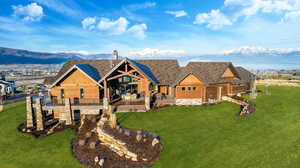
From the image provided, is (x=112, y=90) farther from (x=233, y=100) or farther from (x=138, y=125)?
(x=233, y=100)

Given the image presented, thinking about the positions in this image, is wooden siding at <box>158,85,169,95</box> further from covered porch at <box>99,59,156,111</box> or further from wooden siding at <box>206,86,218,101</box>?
wooden siding at <box>206,86,218,101</box>

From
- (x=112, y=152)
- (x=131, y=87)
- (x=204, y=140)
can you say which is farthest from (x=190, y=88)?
(x=112, y=152)

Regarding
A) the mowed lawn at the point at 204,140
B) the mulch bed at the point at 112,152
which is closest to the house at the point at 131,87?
the mowed lawn at the point at 204,140

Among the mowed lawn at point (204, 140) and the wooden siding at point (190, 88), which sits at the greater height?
the wooden siding at point (190, 88)

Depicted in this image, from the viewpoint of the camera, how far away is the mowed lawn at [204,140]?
12125 millimetres

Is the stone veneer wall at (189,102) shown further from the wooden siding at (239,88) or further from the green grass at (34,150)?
the green grass at (34,150)

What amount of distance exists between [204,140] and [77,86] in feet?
65.1

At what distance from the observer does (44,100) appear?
78.4 feet

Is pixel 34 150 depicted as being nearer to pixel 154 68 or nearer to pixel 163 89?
pixel 163 89

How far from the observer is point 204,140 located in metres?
15.0

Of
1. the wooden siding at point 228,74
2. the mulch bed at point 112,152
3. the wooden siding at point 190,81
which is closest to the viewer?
the mulch bed at point 112,152

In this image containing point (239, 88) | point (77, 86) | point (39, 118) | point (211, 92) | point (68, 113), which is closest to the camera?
point (39, 118)

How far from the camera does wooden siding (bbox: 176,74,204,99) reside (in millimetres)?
25891

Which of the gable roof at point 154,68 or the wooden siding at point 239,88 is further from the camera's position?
the wooden siding at point 239,88
